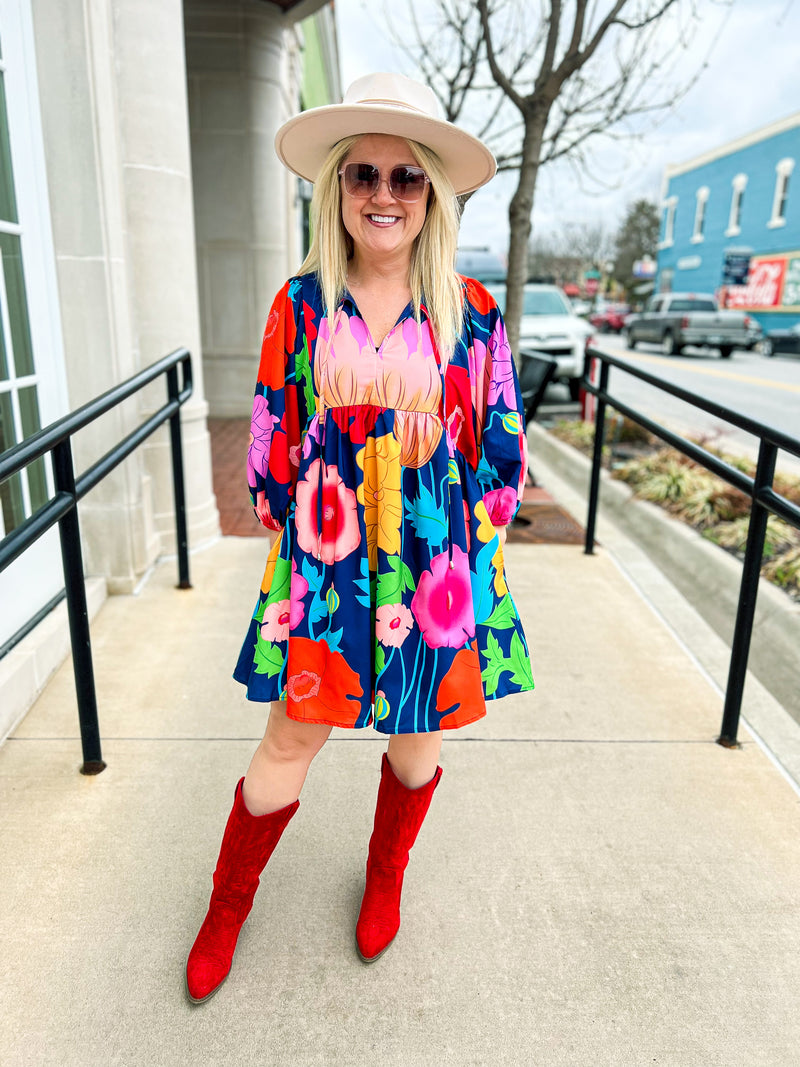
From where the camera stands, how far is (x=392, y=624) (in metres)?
1.64

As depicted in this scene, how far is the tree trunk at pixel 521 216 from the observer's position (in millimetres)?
5234

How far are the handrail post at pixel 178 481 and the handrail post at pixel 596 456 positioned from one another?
2.07 m

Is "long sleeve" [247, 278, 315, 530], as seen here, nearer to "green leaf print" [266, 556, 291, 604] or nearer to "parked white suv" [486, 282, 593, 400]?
"green leaf print" [266, 556, 291, 604]

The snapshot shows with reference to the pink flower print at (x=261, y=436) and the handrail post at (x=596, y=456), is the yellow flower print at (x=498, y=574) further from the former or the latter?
the handrail post at (x=596, y=456)

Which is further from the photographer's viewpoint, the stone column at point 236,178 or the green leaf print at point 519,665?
the stone column at point 236,178

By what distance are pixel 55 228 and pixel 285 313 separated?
2.06 metres

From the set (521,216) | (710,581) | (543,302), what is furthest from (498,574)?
(543,302)

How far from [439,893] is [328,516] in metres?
1.03

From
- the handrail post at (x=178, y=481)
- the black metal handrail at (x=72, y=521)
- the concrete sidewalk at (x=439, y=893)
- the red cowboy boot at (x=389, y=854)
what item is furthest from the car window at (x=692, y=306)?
the red cowboy boot at (x=389, y=854)

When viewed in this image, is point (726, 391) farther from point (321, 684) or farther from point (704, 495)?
point (321, 684)

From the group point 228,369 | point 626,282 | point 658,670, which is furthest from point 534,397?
point 626,282

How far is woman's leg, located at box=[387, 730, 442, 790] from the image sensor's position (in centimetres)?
179

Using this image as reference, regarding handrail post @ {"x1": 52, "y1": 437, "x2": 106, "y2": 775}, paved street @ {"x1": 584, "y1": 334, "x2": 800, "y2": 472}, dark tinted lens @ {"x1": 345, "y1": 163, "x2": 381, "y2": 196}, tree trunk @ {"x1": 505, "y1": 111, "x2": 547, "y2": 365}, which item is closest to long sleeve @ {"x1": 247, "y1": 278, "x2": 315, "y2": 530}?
dark tinted lens @ {"x1": 345, "y1": 163, "x2": 381, "y2": 196}

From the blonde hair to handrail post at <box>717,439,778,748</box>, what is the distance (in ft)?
3.95
